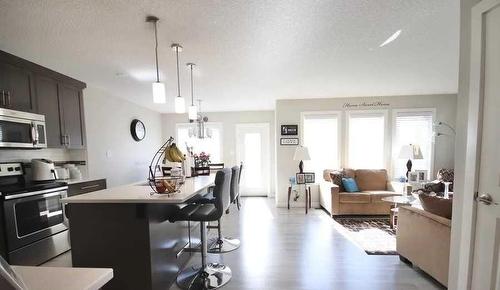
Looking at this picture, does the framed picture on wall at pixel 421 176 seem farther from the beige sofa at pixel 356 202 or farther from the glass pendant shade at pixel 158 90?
the glass pendant shade at pixel 158 90

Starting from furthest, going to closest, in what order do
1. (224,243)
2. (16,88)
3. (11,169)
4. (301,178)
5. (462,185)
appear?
(301,178), (224,243), (11,169), (16,88), (462,185)

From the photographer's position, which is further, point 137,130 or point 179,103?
point 137,130

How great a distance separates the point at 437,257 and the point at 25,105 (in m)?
4.62

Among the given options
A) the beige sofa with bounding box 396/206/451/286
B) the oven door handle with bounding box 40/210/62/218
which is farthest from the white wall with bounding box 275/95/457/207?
the oven door handle with bounding box 40/210/62/218

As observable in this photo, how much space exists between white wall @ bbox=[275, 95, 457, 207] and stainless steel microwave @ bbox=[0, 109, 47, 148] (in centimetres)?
382

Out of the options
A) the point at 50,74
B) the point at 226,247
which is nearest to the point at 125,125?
the point at 50,74

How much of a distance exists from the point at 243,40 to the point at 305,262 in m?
2.48

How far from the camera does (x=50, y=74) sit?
282cm

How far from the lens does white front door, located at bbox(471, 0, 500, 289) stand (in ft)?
4.24

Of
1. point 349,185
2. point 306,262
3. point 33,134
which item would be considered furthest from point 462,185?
point 33,134

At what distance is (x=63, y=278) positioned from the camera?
2.02 feet

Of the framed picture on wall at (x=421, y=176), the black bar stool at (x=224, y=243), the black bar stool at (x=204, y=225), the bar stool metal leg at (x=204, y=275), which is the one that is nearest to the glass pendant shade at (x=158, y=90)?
the black bar stool at (x=204, y=225)

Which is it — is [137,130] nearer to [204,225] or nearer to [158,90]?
[158,90]

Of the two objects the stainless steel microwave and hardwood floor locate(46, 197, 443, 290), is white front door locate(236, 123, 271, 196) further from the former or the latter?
the stainless steel microwave
